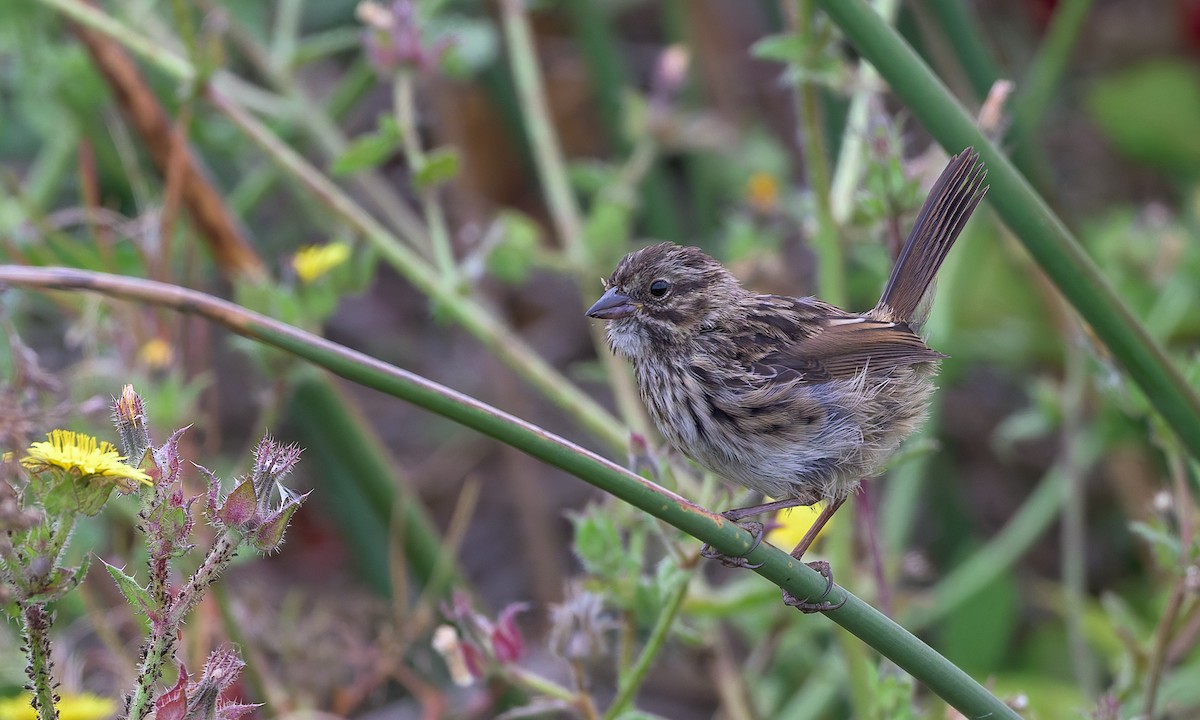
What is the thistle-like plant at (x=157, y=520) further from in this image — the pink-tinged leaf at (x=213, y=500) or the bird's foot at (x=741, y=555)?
the bird's foot at (x=741, y=555)

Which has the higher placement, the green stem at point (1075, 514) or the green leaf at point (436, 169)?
the green stem at point (1075, 514)

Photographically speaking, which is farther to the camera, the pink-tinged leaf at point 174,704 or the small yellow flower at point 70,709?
the small yellow flower at point 70,709


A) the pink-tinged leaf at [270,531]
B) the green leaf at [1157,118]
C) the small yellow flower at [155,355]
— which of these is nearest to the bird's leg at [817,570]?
the pink-tinged leaf at [270,531]

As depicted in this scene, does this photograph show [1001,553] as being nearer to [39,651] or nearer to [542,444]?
[542,444]

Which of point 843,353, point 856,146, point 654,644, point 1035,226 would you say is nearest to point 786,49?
point 856,146

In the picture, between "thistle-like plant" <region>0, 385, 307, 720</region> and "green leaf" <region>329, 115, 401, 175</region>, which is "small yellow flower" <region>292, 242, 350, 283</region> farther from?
"thistle-like plant" <region>0, 385, 307, 720</region>

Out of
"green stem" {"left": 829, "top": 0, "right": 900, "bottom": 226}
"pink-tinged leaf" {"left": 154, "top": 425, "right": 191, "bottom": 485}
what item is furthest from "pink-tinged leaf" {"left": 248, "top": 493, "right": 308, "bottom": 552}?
"green stem" {"left": 829, "top": 0, "right": 900, "bottom": 226}
